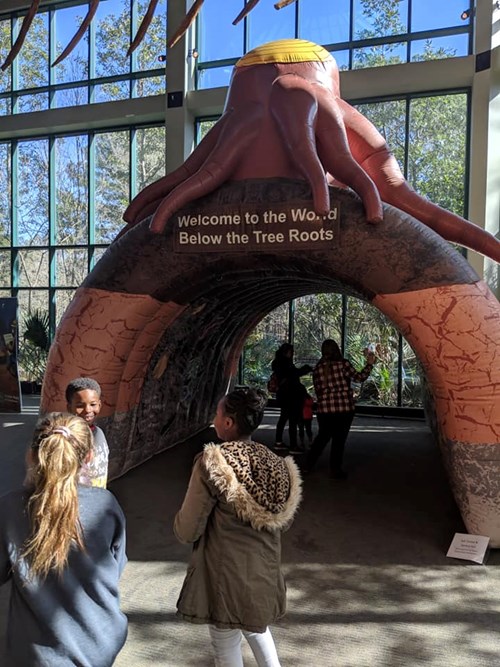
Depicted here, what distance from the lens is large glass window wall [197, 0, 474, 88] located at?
10.9m

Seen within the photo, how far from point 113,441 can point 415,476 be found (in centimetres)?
324

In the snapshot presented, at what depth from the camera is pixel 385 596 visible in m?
3.70

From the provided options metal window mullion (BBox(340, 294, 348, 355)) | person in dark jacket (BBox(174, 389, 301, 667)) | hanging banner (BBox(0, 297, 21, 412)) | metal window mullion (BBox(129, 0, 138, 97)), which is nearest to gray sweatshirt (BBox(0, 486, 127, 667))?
person in dark jacket (BBox(174, 389, 301, 667))

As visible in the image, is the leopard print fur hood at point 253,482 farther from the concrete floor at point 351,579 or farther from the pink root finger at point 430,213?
the pink root finger at point 430,213

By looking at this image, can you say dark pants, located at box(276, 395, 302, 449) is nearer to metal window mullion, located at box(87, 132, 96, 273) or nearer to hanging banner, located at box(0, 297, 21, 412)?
hanging banner, located at box(0, 297, 21, 412)

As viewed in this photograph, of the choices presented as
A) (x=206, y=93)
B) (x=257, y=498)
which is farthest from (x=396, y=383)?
(x=257, y=498)

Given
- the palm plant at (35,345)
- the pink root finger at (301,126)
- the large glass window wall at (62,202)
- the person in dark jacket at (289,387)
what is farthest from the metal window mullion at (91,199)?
the pink root finger at (301,126)

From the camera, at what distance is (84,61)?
1362 cm

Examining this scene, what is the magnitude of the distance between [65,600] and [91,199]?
12.8 m

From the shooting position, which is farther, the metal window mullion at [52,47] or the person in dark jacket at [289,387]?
the metal window mullion at [52,47]

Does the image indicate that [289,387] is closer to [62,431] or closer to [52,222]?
[62,431]

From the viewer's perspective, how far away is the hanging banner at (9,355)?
406 inches

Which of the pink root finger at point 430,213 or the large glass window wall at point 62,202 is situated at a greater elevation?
the large glass window wall at point 62,202

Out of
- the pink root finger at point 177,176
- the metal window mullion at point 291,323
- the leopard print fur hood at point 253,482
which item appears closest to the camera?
the leopard print fur hood at point 253,482
